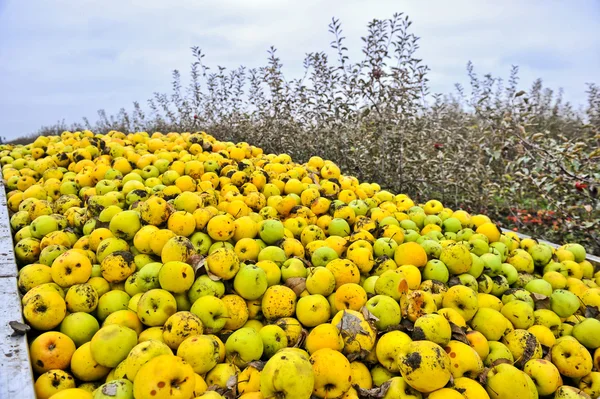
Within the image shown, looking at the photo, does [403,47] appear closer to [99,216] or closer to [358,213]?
[358,213]

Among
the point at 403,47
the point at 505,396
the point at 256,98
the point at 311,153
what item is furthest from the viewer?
the point at 256,98

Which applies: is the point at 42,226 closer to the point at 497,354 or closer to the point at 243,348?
the point at 243,348

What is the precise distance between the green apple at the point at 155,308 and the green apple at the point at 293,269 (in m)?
0.78

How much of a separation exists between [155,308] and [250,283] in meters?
0.56

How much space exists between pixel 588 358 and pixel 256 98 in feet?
22.1

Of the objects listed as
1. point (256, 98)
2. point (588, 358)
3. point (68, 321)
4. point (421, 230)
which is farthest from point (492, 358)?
point (256, 98)

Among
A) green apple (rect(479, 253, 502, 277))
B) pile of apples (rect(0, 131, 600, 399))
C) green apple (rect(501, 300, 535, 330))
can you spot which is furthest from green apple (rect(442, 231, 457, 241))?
green apple (rect(501, 300, 535, 330))

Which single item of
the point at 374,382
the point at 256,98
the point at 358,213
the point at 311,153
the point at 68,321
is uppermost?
the point at 256,98

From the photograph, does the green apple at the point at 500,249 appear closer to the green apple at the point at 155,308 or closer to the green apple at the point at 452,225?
the green apple at the point at 452,225

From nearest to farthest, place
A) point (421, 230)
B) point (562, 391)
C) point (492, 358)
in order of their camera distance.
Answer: point (562, 391), point (492, 358), point (421, 230)

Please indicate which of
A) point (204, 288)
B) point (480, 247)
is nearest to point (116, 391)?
→ point (204, 288)

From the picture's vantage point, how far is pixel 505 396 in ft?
6.26

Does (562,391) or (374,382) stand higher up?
(374,382)

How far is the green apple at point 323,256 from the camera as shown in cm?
276
